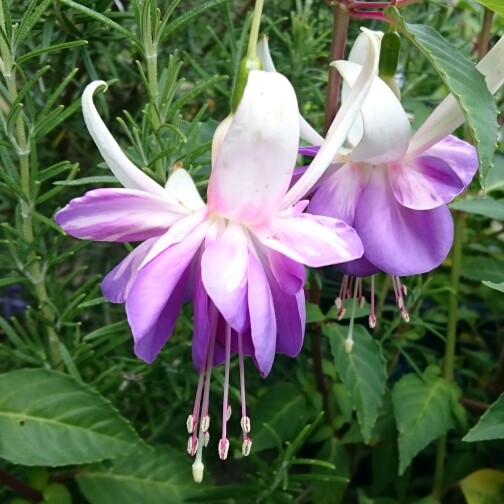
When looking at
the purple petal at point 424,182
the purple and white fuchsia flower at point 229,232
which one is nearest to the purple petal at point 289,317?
the purple and white fuchsia flower at point 229,232

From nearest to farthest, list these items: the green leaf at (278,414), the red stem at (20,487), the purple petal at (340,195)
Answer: the purple petal at (340,195) → the red stem at (20,487) → the green leaf at (278,414)

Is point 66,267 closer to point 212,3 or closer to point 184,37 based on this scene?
point 184,37

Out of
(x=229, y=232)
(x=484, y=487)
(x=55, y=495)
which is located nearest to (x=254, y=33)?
(x=229, y=232)

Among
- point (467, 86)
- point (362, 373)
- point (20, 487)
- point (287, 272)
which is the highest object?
point (467, 86)

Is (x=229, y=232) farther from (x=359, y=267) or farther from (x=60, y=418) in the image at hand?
(x=60, y=418)

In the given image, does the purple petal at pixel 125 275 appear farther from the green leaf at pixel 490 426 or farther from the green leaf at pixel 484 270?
the green leaf at pixel 484 270

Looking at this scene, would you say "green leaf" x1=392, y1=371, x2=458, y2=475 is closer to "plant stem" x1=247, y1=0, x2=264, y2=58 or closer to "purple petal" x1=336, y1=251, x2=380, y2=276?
"purple petal" x1=336, y1=251, x2=380, y2=276

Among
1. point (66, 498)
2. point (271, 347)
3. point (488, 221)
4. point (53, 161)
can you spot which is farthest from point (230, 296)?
point (488, 221)
